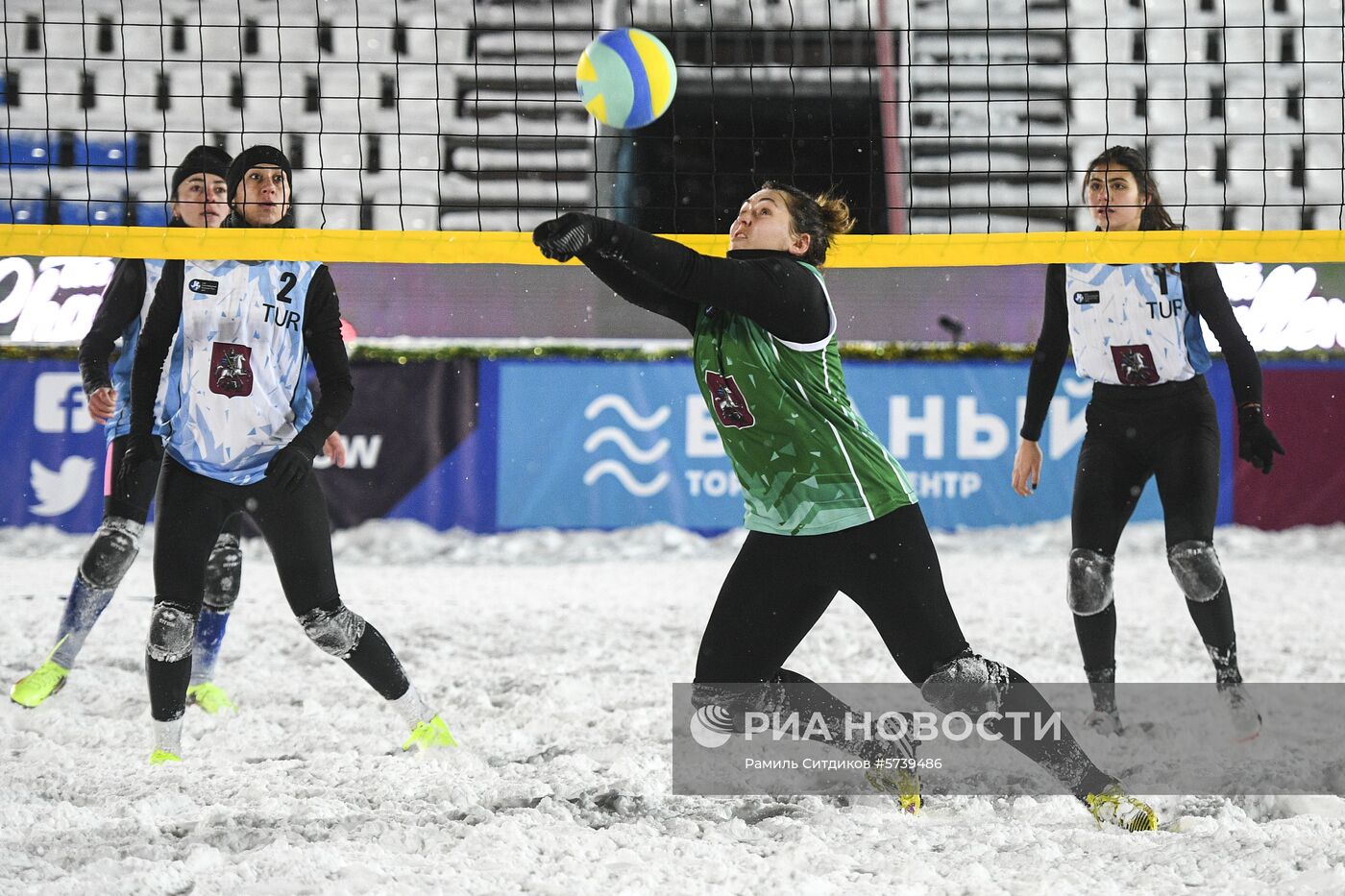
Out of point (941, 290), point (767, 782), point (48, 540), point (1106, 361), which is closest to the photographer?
point (767, 782)

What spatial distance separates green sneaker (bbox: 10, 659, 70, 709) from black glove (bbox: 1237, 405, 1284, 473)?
13.5ft

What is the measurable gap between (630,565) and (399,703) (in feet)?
14.0

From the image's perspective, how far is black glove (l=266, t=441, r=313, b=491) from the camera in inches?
131

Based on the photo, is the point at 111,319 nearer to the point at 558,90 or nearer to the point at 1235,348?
the point at 1235,348

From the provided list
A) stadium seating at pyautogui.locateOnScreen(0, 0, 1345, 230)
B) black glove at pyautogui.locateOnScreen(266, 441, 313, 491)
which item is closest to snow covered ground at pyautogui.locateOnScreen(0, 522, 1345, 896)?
black glove at pyautogui.locateOnScreen(266, 441, 313, 491)

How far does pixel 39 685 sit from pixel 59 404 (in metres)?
4.28

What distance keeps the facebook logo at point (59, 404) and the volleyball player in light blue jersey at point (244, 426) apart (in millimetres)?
4942

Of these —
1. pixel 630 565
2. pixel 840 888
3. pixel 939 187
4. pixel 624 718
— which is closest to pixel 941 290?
pixel 630 565

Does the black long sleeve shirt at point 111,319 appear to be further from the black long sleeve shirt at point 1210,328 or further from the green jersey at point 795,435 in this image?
the black long sleeve shirt at point 1210,328

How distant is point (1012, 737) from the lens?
284 centimetres

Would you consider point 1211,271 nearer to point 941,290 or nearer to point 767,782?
point 767,782

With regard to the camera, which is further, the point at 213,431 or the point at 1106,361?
the point at 1106,361

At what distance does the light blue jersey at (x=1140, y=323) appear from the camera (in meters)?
3.84

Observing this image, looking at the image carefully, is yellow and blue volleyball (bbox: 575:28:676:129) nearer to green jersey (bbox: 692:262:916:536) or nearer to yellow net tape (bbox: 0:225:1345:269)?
yellow net tape (bbox: 0:225:1345:269)
